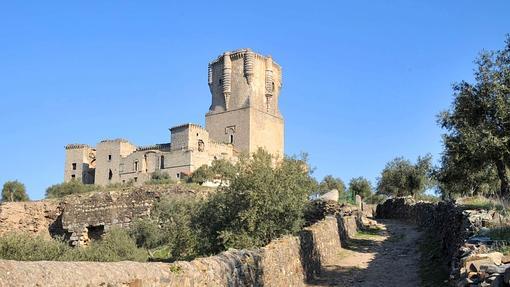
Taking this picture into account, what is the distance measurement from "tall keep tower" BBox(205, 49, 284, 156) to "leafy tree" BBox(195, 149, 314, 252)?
6733cm

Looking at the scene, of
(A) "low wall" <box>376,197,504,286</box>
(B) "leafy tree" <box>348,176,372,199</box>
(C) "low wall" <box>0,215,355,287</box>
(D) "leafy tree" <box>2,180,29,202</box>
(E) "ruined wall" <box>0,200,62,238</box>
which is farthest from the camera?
(D) "leafy tree" <box>2,180,29,202</box>

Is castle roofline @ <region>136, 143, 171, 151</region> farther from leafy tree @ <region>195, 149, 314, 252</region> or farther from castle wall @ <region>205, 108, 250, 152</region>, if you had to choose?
leafy tree @ <region>195, 149, 314, 252</region>

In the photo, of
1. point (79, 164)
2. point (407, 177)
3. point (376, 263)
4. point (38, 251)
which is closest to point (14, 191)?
point (79, 164)

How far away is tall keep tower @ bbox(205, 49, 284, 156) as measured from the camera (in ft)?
292

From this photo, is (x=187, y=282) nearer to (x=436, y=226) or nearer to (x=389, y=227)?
(x=436, y=226)

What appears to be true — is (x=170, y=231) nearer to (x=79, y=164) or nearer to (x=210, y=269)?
(x=210, y=269)

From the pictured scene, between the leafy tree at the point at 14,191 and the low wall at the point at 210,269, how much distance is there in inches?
2443

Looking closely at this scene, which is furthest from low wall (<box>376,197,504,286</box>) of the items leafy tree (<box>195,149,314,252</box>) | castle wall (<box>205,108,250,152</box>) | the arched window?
castle wall (<box>205,108,250,152</box>)

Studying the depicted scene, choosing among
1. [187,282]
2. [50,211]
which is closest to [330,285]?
[187,282]

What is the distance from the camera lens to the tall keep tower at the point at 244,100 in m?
→ 88.9

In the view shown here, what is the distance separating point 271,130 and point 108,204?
58338 mm

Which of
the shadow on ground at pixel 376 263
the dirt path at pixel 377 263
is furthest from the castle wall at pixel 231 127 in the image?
the shadow on ground at pixel 376 263

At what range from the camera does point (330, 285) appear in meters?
14.2

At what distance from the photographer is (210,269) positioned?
26.0ft
